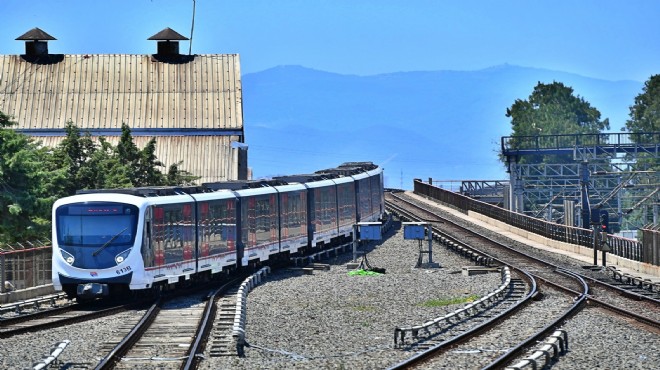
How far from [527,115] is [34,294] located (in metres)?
116

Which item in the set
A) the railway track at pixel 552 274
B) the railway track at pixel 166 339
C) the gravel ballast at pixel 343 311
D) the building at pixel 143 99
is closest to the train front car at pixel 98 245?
the railway track at pixel 166 339

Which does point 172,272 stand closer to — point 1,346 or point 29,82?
point 1,346

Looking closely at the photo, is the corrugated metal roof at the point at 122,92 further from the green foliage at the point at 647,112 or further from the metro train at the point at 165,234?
the green foliage at the point at 647,112

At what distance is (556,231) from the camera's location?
48.6 m

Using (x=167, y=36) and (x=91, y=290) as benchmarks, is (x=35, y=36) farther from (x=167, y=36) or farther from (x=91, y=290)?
(x=91, y=290)

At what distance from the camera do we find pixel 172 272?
29000 mm

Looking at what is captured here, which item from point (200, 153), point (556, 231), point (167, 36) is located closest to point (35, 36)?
point (167, 36)

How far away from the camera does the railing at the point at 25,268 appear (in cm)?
2820

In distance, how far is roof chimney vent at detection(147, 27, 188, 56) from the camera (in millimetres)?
74625

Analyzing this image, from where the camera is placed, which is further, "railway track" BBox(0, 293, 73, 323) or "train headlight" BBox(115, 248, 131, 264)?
"train headlight" BBox(115, 248, 131, 264)

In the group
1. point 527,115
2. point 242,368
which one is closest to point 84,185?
point 242,368

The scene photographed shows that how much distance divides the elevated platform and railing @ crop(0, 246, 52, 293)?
15.7 m

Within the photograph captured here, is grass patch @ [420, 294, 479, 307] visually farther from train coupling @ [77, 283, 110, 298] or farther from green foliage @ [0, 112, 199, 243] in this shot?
green foliage @ [0, 112, 199, 243]

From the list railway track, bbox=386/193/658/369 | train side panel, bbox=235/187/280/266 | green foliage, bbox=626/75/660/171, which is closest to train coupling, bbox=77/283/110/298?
train side panel, bbox=235/187/280/266
